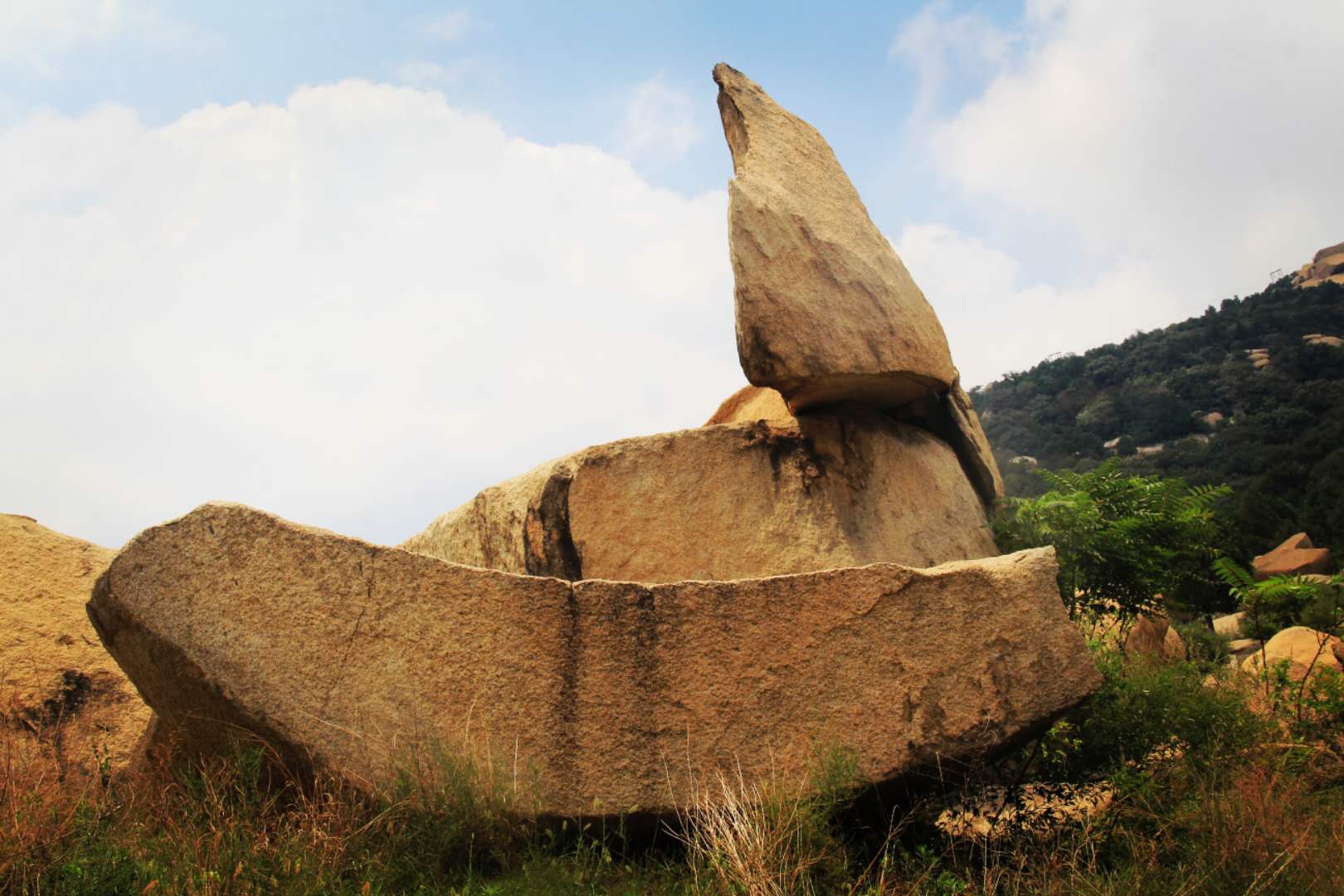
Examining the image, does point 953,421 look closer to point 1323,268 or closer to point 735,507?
point 735,507

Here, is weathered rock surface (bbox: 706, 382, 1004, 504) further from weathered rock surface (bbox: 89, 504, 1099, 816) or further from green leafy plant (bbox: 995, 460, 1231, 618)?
weathered rock surface (bbox: 89, 504, 1099, 816)

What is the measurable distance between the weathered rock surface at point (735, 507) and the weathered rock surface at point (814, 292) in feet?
1.05

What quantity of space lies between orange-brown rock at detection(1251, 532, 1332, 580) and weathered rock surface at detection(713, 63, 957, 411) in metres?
13.2

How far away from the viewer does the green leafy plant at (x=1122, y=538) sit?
255 inches

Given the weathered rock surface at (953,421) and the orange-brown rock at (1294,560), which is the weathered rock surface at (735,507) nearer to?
the weathered rock surface at (953,421)

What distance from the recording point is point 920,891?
3539mm

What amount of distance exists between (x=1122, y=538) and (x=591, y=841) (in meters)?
4.18

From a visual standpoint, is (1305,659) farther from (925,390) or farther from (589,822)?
(589,822)

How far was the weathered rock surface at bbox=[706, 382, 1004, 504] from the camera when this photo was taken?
6227 millimetres

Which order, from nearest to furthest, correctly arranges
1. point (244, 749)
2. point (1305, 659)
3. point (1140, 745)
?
point (244, 749), point (1140, 745), point (1305, 659)

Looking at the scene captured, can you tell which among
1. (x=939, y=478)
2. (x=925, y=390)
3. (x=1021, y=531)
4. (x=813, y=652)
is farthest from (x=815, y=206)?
(x=813, y=652)

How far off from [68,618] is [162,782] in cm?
176

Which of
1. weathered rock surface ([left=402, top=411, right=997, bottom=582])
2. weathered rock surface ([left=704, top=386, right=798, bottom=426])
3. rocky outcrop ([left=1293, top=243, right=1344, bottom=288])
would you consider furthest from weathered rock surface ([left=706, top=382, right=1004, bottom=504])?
rocky outcrop ([left=1293, top=243, right=1344, bottom=288])

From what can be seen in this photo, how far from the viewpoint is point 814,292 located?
544 cm
